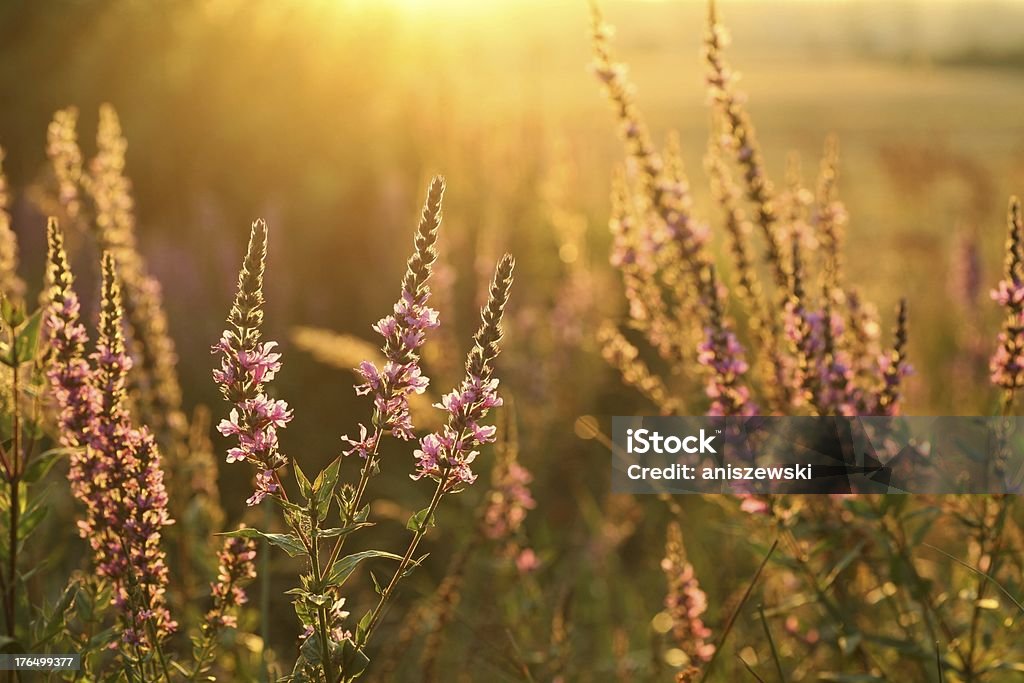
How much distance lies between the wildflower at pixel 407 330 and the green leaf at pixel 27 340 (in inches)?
24.3

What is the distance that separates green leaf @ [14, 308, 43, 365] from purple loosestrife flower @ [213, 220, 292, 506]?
0.38 m

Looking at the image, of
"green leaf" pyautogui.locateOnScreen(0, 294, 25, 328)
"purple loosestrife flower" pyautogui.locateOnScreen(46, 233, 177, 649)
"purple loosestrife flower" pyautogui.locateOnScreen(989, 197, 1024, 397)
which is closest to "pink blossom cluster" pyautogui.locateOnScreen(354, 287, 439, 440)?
"purple loosestrife flower" pyautogui.locateOnScreen(46, 233, 177, 649)

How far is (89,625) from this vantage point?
2.40m

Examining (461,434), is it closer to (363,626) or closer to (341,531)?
(341,531)

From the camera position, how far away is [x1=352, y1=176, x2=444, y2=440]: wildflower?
1.75m

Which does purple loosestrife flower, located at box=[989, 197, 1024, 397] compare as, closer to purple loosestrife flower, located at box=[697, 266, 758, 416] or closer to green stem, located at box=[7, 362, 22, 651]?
purple loosestrife flower, located at box=[697, 266, 758, 416]

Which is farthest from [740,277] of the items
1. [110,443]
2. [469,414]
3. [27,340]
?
[27,340]

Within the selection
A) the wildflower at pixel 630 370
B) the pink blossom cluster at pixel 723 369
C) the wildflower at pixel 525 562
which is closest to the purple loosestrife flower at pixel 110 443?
the wildflower at pixel 525 562

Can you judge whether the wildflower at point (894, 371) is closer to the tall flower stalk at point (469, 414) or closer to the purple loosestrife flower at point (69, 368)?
the tall flower stalk at point (469, 414)

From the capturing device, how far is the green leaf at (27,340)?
1823mm

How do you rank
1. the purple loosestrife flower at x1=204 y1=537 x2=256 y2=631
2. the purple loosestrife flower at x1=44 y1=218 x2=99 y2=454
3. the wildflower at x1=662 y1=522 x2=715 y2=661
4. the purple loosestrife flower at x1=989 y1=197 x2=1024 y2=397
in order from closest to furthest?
1. the purple loosestrife flower at x1=44 y1=218 x2=99 y2=454
2. the purple loosestrife flower at x1=204 y1=537 x2=256 y2=631
3. the purple loosestrife flower at x1=989 y1=197 x2=1024 y2=397
4. the wildflower at x1=662 y1=522 x2=715 y2=661

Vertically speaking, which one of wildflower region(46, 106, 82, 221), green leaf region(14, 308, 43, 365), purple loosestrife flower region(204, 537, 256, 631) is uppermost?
wildflower region(46, 106, 82, 221)

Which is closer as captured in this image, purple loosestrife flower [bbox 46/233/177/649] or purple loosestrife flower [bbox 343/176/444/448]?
purple loosestrife flower [bbox 343/176/444/448]

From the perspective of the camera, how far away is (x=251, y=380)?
5.72 feet
